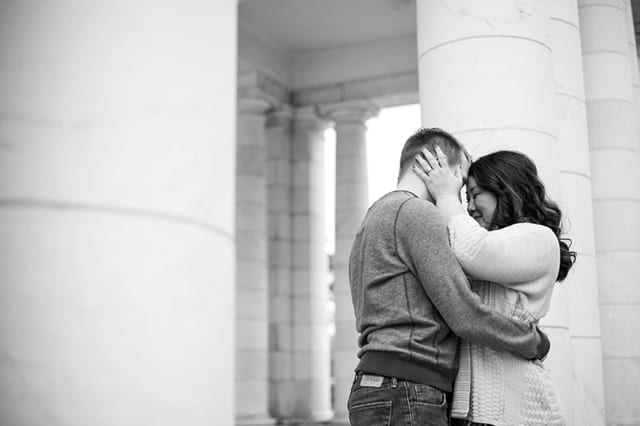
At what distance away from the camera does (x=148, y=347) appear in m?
5.20

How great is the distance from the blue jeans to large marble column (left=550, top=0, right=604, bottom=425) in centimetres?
1208

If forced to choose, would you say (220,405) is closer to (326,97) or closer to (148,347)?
(148,347)

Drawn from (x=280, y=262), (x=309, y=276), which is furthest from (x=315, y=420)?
(x=280, y=262)

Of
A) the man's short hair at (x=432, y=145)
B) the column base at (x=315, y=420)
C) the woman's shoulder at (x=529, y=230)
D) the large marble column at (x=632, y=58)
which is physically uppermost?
the large marble column at (x=632, y=58)

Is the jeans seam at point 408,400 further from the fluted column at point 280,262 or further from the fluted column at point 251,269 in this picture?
the fluted column at point 280,262

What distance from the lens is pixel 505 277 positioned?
8.34 metres

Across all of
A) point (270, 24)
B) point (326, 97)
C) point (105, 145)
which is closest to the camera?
point (105, 145)

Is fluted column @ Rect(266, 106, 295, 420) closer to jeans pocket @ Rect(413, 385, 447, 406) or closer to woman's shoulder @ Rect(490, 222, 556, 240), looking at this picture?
jeans pocket @ Rect(413, 385, 447, 406)

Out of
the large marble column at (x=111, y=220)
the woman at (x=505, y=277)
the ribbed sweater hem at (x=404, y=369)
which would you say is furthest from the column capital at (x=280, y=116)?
the large marble column at (x=111, y=220)

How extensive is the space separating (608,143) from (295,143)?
2577cm

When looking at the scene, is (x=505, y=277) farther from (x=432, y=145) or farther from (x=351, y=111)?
(x=351, y=111)

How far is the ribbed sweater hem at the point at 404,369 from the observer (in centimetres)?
813

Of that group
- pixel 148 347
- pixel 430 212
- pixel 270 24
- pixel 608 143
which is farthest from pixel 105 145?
pixel 270 24

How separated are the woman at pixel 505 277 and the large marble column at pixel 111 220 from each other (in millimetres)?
3246
